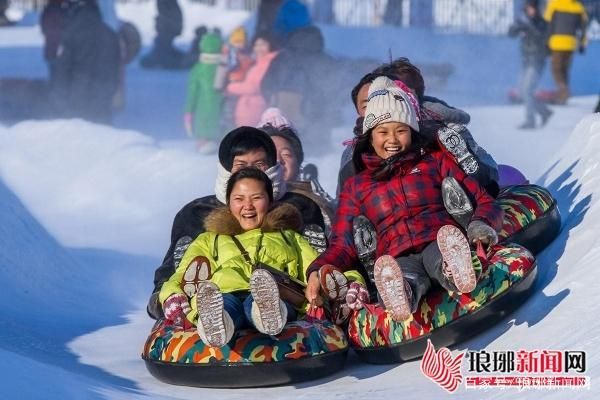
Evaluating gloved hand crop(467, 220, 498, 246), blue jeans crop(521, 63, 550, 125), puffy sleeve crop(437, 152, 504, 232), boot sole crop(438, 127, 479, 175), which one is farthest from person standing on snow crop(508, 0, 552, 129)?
gloved hand crop(467, 220, 498, 246)

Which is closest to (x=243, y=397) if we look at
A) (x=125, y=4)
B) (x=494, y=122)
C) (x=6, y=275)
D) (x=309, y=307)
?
(x=309, y=307)

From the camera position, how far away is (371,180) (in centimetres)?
601

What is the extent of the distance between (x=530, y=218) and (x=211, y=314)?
198cm

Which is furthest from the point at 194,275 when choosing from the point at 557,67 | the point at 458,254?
the point at 557,67

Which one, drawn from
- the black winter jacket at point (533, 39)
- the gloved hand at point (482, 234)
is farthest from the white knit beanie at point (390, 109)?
the black winter jacket at point (533, 39)

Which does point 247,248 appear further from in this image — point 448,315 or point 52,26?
point 52,26

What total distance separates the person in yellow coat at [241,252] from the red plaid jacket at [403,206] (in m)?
0.17

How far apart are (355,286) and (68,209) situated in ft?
20.5

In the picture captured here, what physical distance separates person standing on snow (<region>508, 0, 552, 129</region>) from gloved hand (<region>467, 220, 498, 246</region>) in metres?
9.99

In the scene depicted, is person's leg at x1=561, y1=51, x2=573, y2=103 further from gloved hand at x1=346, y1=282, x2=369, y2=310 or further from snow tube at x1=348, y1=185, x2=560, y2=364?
gloved hand at x1=346, y1=282, x2=369, y2=310

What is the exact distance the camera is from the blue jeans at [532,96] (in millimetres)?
15547

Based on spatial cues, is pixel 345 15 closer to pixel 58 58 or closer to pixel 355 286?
pixel 58 58

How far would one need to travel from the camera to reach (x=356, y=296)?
19.0 ft

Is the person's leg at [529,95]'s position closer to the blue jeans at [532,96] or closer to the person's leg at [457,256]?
the blue jeans at [532,96]
